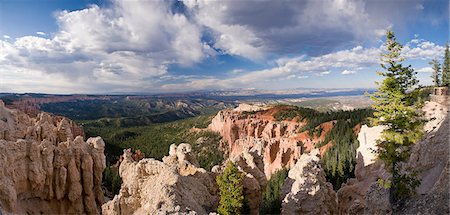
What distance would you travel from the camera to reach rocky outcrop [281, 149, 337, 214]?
78.0ft

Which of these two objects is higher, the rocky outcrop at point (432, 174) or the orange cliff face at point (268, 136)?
the rocky outcrop at point (432, 174)

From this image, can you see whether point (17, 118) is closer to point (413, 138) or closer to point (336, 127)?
point (413, 138)

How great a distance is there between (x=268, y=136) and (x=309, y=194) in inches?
3560

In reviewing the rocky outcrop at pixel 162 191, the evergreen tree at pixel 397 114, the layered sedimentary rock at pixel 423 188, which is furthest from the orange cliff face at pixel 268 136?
the evergreen tree at pixel 397 114

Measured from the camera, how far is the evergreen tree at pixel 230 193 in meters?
23.0

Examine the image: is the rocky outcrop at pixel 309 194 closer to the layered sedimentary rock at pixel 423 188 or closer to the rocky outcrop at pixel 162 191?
the layered sedimentary rock at pixel 423 188

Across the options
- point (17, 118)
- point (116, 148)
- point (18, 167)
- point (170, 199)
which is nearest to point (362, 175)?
point (170, 199)

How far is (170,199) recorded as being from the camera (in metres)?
17.7

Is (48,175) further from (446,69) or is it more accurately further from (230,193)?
(446,69)

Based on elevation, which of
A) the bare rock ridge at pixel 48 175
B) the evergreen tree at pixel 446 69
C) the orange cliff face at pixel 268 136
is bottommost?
the orange cliff face at pixel 268 136

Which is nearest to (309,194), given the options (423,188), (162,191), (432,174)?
(423,188)

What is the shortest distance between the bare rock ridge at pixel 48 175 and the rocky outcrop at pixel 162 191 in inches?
354

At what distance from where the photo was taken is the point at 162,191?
18656 millimetres

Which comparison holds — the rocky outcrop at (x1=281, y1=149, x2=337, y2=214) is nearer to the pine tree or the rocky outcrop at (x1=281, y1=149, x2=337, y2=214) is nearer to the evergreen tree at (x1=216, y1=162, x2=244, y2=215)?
the evergreen tree at (x1=216, y1=162, x2=244, y2=215)
